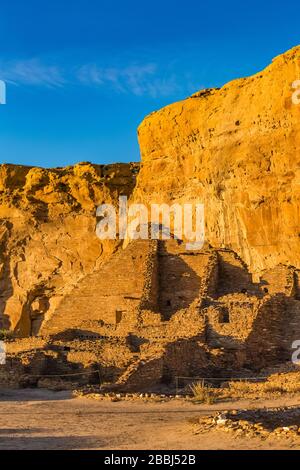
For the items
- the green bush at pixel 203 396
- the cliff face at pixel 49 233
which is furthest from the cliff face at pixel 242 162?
the green bush at pixel 203 396

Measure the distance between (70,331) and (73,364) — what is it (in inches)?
125

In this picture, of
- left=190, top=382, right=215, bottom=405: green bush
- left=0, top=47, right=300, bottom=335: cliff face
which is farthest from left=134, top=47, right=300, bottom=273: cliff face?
left=190, top=382, right=215, bottom=405: green bush

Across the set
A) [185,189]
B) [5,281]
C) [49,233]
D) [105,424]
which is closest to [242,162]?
[185,189]

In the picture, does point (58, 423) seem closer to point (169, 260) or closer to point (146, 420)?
point (146, 420)

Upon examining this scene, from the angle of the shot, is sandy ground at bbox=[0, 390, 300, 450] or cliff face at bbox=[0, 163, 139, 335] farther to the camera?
cliff face at bbox=[0, 163, 139, 335]

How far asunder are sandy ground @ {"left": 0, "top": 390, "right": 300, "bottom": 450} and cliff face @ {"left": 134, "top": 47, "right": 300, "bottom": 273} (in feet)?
63.2

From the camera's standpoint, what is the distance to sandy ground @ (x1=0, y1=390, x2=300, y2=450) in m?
8.67

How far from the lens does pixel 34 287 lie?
4134cm

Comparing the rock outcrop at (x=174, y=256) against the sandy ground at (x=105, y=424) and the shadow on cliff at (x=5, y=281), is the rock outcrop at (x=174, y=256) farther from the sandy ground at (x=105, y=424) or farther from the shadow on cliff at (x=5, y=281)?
the sandy ground at (x=105, y=424)

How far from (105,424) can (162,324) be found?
24.6ft

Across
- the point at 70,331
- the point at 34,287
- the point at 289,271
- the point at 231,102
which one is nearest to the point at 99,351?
the point at 70,331

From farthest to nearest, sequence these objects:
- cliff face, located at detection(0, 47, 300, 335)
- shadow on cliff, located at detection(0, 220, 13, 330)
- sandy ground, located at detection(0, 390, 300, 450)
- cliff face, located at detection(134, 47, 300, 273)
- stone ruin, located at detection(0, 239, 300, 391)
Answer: shadow on cliff, located at detection(0, 220, 13, 330)
cliff face, located at detection(0, 47, 300, 335)
cliff face, located at detection(134, 47, 300, 273)
stone ruin, located at detection(0, 239, 300, 391)
sandy ground, located at detection(0, 390, 300, 450)

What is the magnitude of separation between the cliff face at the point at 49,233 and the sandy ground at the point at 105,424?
27.0 meters

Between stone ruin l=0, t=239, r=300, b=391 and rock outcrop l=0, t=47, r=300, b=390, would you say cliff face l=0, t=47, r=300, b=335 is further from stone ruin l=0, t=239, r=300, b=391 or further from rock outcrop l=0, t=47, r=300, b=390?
stone ruin l=0, t=239, r=300, b=391
